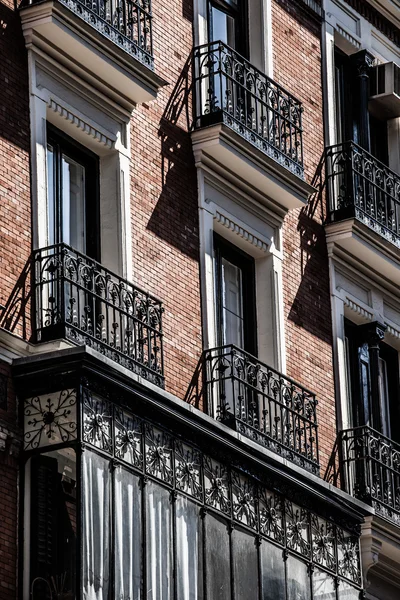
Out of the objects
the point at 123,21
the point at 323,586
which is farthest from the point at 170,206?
the point at 323,586

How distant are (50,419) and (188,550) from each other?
85.0 inches

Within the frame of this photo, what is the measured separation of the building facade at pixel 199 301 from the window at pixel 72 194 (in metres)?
0.03

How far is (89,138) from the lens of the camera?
77.0 ft

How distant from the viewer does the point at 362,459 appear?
87.6 feet

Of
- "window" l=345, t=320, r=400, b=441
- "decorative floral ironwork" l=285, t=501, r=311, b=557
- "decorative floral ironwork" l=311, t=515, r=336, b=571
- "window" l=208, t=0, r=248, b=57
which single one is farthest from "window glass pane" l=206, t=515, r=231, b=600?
"window" l=208, t=0, r=248, b=57

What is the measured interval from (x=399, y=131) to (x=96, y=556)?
12122mm

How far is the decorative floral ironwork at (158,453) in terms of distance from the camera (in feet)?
70.5

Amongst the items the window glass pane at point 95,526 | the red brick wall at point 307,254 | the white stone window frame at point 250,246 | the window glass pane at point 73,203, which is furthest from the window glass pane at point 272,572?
the window glass pane at point 73,203

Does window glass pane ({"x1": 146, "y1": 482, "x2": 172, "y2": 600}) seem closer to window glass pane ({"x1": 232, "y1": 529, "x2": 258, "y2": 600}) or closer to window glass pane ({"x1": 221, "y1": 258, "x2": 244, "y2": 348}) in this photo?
window glass pane ({"x1": 232, "y1": 529, "x2": 258, "y2": 600})

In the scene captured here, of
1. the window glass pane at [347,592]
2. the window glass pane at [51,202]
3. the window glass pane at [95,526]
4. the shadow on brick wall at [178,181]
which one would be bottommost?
the window glass pane at [95,526]

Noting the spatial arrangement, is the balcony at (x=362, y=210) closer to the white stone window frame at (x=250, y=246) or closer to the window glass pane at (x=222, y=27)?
the white stone window frame at (x=250, y=246)

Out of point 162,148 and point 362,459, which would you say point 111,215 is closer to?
point 162,148

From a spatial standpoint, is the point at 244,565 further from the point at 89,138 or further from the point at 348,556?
the point at 89,138

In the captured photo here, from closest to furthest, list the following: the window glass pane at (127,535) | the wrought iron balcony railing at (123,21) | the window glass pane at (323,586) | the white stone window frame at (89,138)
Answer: the window glass pane at (127,535)
the white stone window frame at (89,138)
the wrought iron balcony railing at (123,21)
the window glass pane at (323,586)
